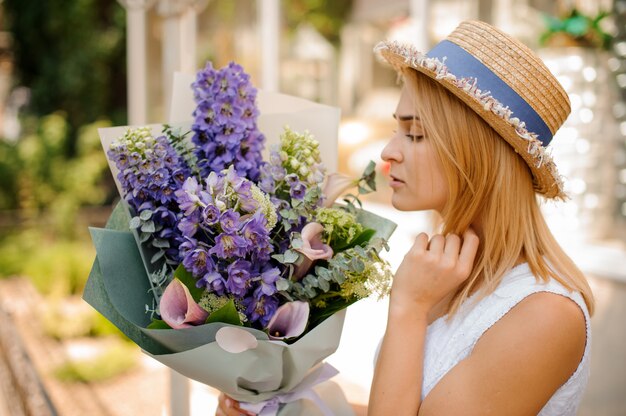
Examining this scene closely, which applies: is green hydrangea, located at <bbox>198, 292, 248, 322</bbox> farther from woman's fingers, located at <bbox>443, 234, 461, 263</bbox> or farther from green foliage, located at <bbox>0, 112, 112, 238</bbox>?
green foliage, located at <bbox>0, 112, 112, 238</bbox>

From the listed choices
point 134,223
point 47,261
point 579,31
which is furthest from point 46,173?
point 134,223

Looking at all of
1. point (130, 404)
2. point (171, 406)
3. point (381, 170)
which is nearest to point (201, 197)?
point (171, 406)

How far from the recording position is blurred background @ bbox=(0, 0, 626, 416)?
3301 millimetres

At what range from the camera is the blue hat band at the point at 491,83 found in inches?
57.9

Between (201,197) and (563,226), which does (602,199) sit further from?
(201,197)

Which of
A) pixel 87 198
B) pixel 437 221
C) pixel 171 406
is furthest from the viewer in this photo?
pixel 87 198

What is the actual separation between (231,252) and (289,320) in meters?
0.20

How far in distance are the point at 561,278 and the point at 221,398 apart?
79 centimetres

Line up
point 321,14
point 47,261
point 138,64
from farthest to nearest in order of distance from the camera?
point 138,64, point 47,261, point 321,14

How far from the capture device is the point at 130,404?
183 inches

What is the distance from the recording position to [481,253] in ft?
5.39

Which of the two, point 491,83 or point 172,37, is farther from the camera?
point 172,37

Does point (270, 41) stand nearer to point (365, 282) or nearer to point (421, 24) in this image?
point (421, 24)

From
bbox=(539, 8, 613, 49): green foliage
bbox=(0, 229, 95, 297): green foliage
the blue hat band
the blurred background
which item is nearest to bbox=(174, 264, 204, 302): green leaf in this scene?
the blurred background
